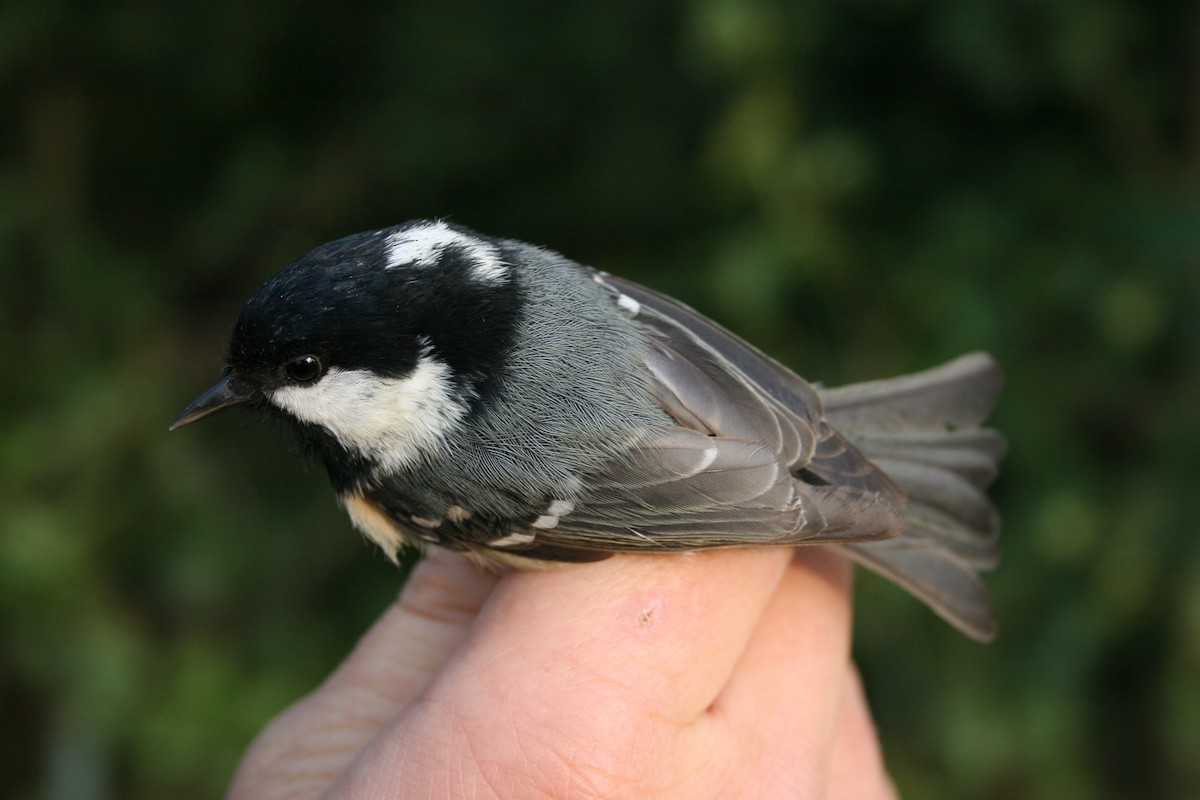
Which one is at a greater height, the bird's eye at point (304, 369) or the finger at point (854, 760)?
the bird's eye at point (304, 369)

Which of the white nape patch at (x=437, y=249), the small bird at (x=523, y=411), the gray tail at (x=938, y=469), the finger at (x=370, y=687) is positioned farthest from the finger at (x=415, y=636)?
the gray tail at (x=938, y=469)

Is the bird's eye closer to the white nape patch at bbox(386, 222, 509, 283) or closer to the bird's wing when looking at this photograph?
the white nape patch at bbox(386, 222, 509, 283)

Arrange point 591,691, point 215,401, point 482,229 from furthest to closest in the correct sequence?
point 482,229 → point 215,401 → point 591,691

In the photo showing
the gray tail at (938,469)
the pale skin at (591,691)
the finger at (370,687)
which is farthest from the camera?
the gray tail at (938,469)

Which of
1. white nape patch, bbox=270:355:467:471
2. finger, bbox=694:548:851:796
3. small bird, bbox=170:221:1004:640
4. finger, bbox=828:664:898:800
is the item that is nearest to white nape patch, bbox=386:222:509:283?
small bird, bbox=170:221:1004:640

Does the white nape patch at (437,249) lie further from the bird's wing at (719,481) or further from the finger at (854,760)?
the finger at (854,760)

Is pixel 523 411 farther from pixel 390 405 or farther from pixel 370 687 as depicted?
pixel 370 687

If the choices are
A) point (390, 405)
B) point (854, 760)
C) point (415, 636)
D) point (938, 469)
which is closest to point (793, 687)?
point (854, 760)
